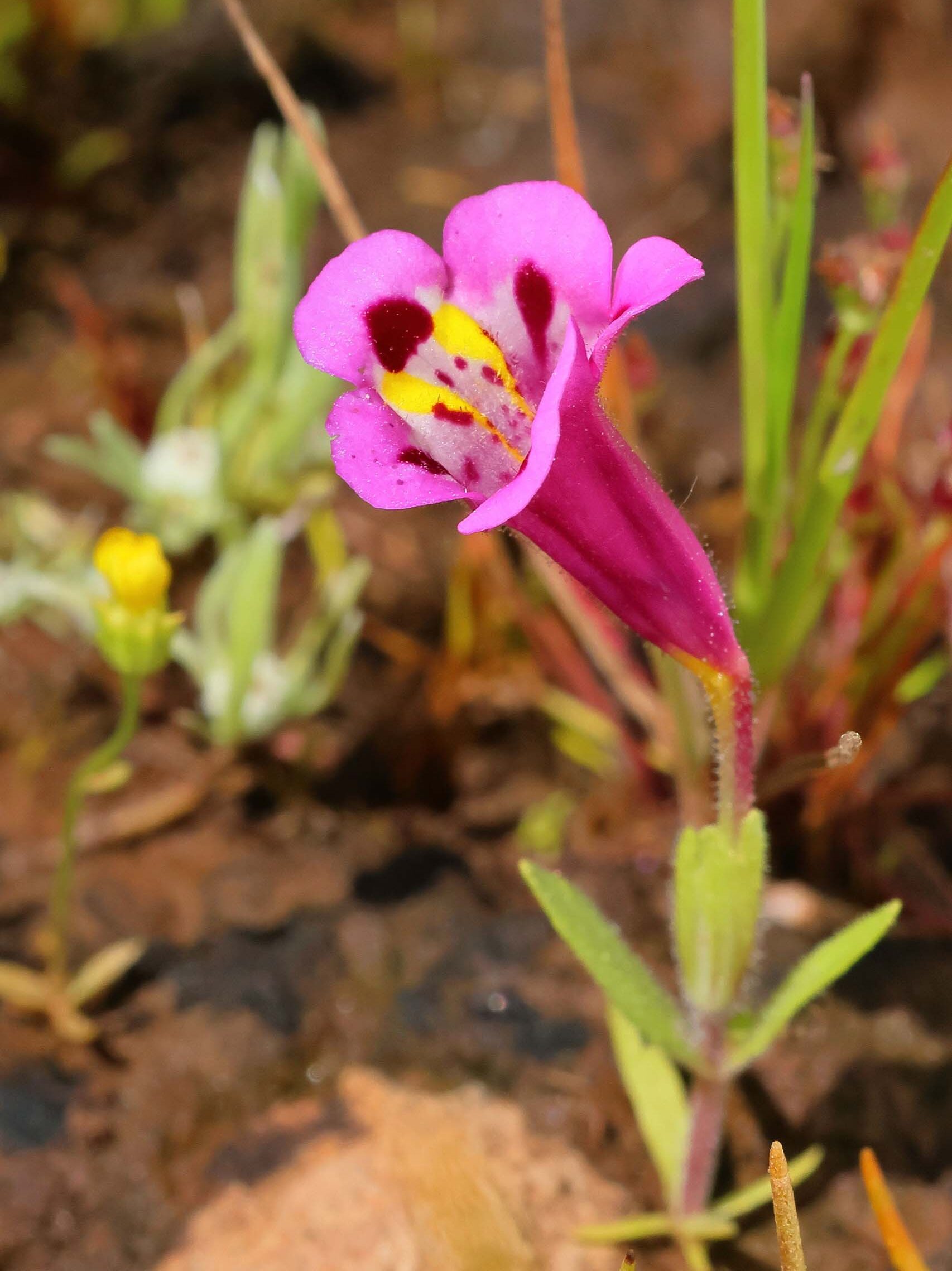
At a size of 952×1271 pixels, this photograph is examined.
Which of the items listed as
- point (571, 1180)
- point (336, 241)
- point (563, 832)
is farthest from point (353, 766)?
point (336, 241)

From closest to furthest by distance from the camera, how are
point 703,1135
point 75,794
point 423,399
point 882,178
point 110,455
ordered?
1. point 423,399
2. point 703,1135
3. point 75,794
4. point 882,178
5. point 110,455

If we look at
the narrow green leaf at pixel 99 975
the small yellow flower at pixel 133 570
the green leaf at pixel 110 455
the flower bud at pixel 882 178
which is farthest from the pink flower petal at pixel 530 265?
the green leaf at pixel 110 455

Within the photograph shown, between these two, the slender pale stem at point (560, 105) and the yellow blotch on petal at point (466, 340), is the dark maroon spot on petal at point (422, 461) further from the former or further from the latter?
the slender pale stem at point (560, 105)

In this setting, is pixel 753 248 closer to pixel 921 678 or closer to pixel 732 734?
pixel 732 734

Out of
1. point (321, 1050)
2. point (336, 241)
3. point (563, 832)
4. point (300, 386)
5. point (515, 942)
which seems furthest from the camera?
point (336, 241)

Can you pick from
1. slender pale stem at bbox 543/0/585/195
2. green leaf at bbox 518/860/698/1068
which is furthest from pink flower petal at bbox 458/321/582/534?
slender pale stem at bbox 543/0/585/195

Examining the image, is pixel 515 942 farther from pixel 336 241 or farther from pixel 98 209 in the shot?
pixel 98 209

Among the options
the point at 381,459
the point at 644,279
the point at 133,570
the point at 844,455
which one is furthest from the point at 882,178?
the point at 133,570
